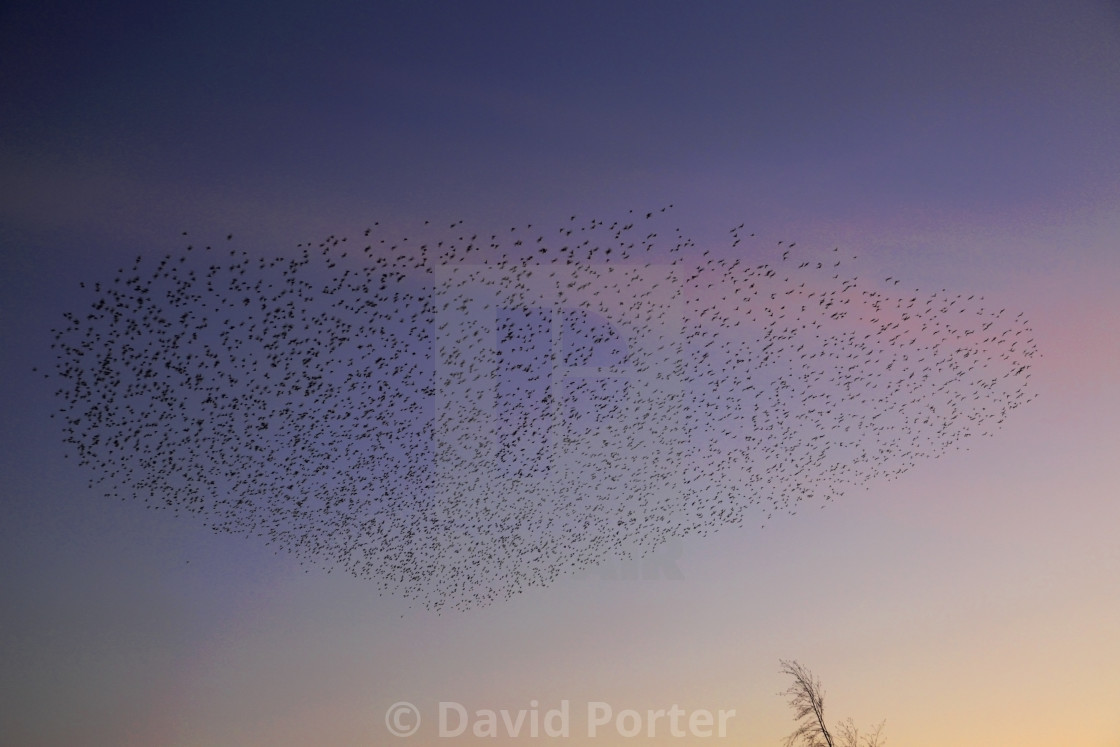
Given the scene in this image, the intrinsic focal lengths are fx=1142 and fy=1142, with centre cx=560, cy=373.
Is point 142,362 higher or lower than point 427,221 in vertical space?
lower

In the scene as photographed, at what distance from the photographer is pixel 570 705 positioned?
1348 cm

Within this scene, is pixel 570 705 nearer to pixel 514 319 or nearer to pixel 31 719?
pixel 514 319

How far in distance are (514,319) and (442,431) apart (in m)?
1.58

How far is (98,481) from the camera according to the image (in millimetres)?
12852

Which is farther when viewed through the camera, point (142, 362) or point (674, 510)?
point (674, 510)

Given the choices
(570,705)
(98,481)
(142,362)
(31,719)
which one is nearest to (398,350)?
(142,362)

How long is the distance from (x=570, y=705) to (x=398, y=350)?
4646mm

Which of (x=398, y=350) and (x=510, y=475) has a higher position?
(x=398, y=350)

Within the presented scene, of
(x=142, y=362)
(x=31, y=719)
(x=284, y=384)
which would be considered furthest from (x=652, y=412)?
(x=31, y=719)

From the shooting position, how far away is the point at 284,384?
1312cm

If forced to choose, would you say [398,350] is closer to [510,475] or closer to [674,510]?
[510,475]

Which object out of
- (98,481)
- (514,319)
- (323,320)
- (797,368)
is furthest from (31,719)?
(797,368)

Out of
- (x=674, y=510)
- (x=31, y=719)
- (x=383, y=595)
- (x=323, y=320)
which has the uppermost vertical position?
(x=323, y=320)

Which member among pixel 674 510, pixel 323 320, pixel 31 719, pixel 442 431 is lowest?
pixel 31 719
